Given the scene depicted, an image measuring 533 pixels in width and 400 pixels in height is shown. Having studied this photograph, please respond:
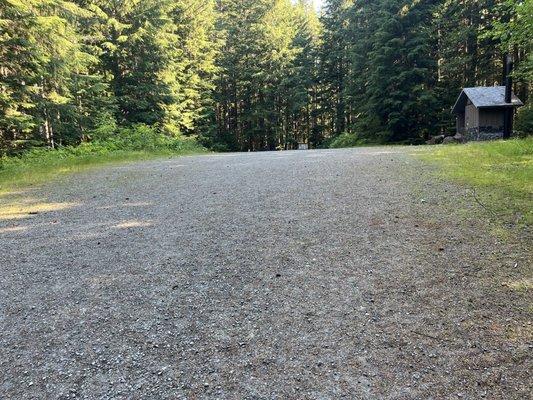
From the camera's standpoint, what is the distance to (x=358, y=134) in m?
27.2

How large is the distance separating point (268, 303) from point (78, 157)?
1284 centimetres

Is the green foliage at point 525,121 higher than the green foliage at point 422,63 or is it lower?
lower

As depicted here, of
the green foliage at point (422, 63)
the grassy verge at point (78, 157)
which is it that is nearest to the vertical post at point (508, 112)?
the green foliage at point (422, 63)

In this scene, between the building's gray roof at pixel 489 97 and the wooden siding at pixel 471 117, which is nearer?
the building's gray roof at pixel 489 97

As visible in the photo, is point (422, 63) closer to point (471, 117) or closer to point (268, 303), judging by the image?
point (471, 117)

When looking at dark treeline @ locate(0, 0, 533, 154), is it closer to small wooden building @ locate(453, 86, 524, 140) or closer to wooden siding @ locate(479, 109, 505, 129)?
small wooden building @ locate(453, 86, 524, 140)

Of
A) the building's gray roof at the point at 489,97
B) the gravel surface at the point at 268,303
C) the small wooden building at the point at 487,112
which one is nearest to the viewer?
the gravel surface at the point at 268,303

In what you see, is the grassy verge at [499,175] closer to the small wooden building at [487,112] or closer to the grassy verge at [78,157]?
the grassy verge at [78,157]

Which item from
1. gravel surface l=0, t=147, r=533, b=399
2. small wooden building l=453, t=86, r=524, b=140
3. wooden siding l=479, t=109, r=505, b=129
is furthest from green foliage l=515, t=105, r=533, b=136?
gravel surface l=0, t=147, r=533, b=399

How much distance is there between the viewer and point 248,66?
33031 millimetres

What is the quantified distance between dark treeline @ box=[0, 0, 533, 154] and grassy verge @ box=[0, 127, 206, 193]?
91 centimetres

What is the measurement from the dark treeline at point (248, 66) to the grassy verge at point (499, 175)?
3.17 m

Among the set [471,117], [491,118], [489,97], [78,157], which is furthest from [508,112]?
[78,157]

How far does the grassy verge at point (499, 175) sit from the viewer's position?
17.1 ft
